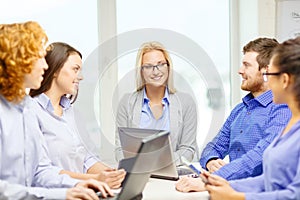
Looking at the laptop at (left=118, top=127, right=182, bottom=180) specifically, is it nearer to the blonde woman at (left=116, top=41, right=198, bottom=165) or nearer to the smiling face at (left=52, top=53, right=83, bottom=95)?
the blonde woman at (left=116, top=41, right=198, bottom=165)

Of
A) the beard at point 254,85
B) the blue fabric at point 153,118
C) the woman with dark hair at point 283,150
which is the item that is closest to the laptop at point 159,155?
the blue fabric at point 153,118

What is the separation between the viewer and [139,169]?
5.10ft

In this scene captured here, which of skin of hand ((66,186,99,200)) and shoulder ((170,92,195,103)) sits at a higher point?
shoulder ((170,92,195,103))

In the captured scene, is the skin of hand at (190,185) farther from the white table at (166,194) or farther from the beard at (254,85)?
the beard at (254,85)

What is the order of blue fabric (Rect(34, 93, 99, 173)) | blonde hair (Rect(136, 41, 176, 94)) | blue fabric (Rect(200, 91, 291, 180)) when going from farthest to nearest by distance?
blonde hair (Rect(136, 41, 176, 94)) < blue fabric (Rect(34, 93, 99, 173)) < blue fabric (Rect(200, 91, 291, 180))

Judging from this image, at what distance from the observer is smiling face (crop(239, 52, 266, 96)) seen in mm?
2066

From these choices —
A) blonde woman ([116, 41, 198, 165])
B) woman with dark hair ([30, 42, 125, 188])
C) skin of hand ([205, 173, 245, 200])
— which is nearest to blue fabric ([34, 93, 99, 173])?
woman with dark hair ([30, 42, 125, 188])

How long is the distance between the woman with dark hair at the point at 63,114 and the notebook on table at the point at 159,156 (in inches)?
6.7

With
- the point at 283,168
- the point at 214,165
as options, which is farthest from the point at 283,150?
the point at 214,165

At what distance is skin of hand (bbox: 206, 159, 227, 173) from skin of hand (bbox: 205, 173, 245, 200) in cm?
52

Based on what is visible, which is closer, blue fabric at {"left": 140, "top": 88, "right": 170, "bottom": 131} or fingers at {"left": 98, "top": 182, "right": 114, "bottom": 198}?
fingers at {"left": 98, "top": 182, "right": 114, "bottom": 198}

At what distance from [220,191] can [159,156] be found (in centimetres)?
32

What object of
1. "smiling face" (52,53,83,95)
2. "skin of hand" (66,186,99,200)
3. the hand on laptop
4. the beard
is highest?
"smiling face" (52,53,83,95)

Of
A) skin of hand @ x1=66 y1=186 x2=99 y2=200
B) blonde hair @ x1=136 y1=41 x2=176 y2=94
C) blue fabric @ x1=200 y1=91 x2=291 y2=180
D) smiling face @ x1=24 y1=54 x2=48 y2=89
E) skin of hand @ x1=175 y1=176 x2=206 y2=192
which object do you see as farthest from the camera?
blonde hair @ x1=136 y1=41 x2=176 y2=94
